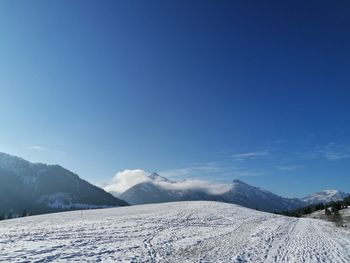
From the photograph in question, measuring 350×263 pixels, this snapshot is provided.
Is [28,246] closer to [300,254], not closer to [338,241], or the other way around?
[300,254]

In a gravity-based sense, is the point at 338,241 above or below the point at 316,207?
below

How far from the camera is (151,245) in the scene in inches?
912

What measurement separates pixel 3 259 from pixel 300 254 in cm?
1956

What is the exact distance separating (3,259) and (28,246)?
3792 mm

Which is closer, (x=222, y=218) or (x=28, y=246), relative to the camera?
(x=28, y=246)

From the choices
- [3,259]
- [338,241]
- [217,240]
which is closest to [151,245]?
[217,240]

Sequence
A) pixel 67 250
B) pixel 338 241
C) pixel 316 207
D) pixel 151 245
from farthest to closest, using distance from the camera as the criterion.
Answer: pixel 316 207 → pixel 338 241 → pixel 151 245 → pixel 67 250

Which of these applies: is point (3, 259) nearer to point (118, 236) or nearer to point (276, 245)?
point (118, 236)

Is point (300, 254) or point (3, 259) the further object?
point (300, 254)

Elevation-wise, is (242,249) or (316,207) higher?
(316,207)

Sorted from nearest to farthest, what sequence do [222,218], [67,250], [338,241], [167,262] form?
1. [167,262]
2. [67,250]
3. [338,241]
4. [222,218]

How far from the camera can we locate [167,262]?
18.4 m

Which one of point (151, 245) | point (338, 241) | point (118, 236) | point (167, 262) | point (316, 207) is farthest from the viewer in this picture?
point (316, 207)

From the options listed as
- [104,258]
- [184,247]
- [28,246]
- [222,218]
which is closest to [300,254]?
[184,247]
